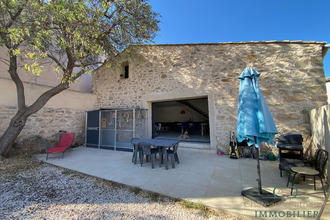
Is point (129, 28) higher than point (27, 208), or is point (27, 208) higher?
point (129, 28)

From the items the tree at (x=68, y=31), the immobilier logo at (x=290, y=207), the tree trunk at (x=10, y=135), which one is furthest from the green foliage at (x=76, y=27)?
the immobilier logo at (x=290, y=207)

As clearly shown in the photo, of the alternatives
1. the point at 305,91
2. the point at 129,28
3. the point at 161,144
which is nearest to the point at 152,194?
the point at 161,144

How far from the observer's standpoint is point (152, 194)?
248 centimetres

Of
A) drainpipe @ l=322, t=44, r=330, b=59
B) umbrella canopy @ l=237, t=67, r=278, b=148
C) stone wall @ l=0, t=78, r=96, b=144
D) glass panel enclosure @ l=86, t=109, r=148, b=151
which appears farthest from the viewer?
glass panel enclosure @ l=86, t=109, r=148, b=151

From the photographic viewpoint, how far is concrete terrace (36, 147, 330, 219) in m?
2.04

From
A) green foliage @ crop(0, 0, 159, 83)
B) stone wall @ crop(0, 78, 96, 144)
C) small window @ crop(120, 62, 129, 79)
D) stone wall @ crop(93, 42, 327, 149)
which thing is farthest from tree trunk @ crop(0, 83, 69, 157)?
small window @ crop(120, 62, 129, 79)

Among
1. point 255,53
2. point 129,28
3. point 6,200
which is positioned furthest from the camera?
point 129,28

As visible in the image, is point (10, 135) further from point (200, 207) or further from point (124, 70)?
point (200, 207)

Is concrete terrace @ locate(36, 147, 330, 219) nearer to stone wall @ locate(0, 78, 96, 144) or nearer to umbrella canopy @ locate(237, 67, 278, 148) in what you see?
umbrella canopy @ locate(237, 67, 278, 148)

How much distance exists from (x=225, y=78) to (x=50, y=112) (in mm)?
7796

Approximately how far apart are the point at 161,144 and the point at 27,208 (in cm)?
265

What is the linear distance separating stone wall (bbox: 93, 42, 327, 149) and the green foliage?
47.8 inches

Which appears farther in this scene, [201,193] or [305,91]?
[305,91]

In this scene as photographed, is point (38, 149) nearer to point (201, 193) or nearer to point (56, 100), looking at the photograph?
point (56, 100)
